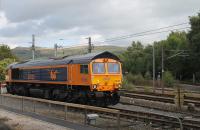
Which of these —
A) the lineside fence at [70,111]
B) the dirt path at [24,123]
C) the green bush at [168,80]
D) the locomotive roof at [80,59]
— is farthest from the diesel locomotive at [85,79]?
the green bush at [168,80]

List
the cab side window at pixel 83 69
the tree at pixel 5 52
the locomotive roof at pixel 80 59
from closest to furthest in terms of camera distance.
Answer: the cab side window at pixel 83 69
the locomotive roof at pixel 80 59
the tree at pixel 5 52

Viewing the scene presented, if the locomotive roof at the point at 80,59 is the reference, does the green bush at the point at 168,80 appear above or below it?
below

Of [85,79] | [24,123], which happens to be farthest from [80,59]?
[24,123]

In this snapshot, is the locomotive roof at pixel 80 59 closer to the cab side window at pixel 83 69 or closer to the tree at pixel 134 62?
the cab side window at pixel 83 69

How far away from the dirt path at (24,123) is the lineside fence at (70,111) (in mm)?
1254

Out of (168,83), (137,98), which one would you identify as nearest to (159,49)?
(168,83)

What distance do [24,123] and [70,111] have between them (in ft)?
14.9

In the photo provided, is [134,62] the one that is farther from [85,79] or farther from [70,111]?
[70,111]

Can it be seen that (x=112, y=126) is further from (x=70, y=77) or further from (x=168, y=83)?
(x=168, y=83)

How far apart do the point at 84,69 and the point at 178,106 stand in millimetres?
6012

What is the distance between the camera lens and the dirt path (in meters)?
14.9

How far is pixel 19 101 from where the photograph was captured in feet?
79.0

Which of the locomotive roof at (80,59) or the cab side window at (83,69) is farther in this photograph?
the locomotive roof at (80,59)

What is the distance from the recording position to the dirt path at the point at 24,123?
1495 cm
